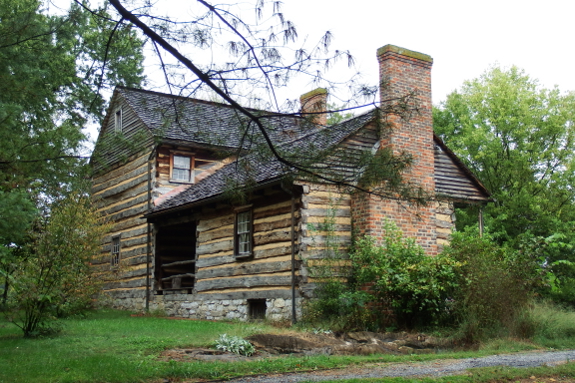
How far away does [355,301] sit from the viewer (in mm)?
12883

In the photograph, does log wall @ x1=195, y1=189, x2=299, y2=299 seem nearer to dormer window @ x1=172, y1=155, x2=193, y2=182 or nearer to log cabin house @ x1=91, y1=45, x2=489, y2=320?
log cabin house @ x1=91, y1=45, x2=489, y2=320

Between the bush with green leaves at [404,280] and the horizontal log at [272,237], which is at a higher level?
the horizontal log at [272,237]

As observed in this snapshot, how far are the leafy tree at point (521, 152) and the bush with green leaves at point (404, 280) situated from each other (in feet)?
40.7

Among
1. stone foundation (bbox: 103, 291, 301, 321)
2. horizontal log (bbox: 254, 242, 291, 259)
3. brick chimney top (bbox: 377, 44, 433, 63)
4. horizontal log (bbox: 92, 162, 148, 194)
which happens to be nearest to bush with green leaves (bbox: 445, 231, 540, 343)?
stone foundation (bbox: 103, 291, 301, 321)

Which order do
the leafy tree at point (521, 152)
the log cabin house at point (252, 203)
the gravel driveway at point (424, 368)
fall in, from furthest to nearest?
the leafy tree at point (521, 152), the log cabin house at point (252, 203), the gravel driveway at point (424, 368)

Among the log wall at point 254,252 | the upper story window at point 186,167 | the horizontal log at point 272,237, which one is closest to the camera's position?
the horizontal log at point 272,237

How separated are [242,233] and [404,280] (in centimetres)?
513

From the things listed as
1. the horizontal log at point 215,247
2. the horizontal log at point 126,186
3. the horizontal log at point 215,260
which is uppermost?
the horizontal log at point 126,186

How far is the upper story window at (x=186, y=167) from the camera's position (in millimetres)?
19875

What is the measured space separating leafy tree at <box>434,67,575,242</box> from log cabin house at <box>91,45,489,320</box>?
8266 millimetres

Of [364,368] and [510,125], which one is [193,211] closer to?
[364,368]

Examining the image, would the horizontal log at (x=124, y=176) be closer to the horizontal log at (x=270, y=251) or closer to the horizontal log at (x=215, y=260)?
the horizontal log at (x=215, y=260)

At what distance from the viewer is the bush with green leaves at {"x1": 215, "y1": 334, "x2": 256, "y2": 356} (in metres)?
9.73

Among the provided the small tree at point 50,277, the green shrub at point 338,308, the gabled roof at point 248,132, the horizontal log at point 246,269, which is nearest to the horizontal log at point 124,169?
the horizontal log at point 246,269
